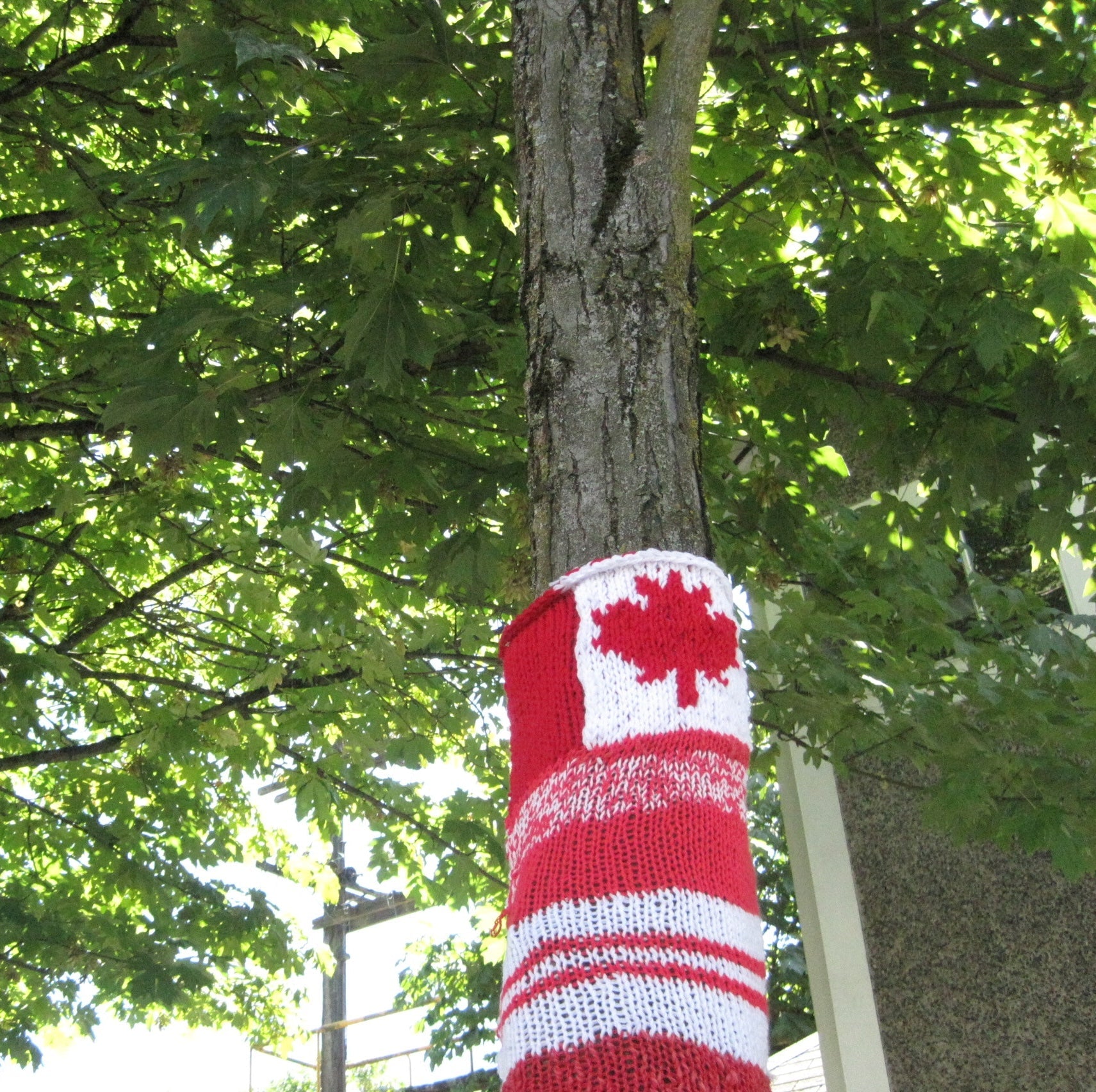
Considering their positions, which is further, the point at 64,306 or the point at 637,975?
Answer: the point at 64,306

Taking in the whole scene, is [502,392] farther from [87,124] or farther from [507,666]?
[507,666]

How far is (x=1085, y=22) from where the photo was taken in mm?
3477

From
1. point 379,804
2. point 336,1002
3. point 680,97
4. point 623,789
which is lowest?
point 623,789

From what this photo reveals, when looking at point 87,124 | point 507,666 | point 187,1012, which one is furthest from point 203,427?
point 187,1012

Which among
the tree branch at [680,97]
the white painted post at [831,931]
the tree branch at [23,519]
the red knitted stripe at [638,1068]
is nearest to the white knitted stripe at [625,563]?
the red knitted stripe at [638,1068]

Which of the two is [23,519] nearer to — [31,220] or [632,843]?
[31,220]

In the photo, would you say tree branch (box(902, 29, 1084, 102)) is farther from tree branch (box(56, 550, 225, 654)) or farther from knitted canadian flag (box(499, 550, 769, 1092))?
tree branch (box(56, 550, 225, 654))

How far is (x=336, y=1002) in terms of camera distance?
15.2 m

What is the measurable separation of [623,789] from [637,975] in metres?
0.18

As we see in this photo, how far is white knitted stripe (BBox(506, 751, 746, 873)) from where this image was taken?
1.17m

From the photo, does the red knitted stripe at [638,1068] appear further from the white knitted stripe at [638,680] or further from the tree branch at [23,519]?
the tree branch at [23,519]

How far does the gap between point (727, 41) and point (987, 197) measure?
1.09m

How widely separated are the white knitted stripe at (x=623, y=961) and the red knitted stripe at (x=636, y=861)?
0.05 metres

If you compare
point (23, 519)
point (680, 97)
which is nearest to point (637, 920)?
point (680, 97)
